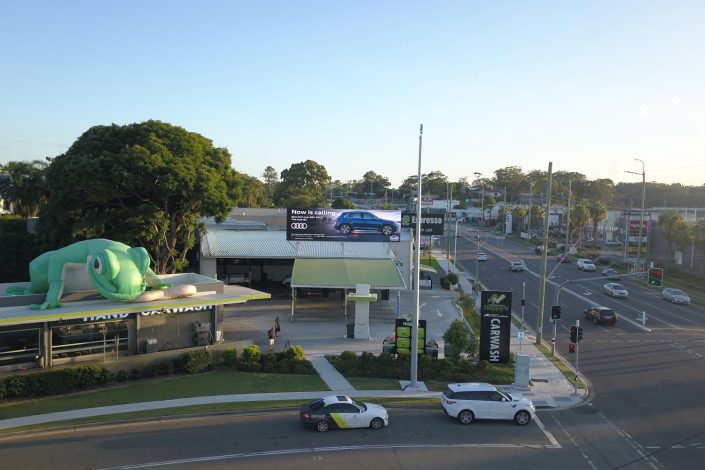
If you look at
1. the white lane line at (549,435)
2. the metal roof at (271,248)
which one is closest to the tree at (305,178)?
the metal roof at (271,248)

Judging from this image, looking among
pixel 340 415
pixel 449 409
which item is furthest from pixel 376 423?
pixel 449 409

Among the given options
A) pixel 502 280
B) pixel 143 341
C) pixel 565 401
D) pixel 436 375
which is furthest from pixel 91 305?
pixel 502 280

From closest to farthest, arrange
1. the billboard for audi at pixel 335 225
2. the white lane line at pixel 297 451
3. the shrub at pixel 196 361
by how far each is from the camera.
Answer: the white lane line at pixel 297 451, the shrub at pixel 196 361, the billboard for audi at pixel 335 225

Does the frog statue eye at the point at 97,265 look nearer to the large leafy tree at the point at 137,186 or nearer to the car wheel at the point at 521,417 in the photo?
the large leafy tree at the point at 137,186

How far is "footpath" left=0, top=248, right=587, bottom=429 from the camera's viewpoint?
68.8 ft

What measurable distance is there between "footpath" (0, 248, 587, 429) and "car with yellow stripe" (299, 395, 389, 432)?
135 inches

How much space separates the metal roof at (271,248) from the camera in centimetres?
4591

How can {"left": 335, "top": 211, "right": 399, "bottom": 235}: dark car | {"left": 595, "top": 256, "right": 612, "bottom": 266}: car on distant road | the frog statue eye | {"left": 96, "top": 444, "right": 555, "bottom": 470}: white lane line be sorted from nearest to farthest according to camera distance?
1. {"left": 96, "top": 444, "right": 555, "bottom": 470}: white lane line
2. the frog statue eye
3. {"left": 335, "top": 211, "right": 399, "bottom": 235}: dark car
4. {"left": 595, "top": 256, "right": 612, "bottom": 266}: car on distant road

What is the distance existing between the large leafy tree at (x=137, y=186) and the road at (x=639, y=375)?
2557cm

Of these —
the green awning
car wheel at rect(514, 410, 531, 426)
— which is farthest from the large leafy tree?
car wheel at rect(514, 410, 531, 426)

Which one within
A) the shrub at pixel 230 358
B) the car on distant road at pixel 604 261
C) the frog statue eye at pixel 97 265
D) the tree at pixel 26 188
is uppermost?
the tree at pixel 26 188

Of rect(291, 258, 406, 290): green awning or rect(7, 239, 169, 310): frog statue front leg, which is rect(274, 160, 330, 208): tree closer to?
rect(291, 258, 406, 290): green awning

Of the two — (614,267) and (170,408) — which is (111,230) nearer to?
(170,408)

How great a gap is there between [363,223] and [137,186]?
16.4m
